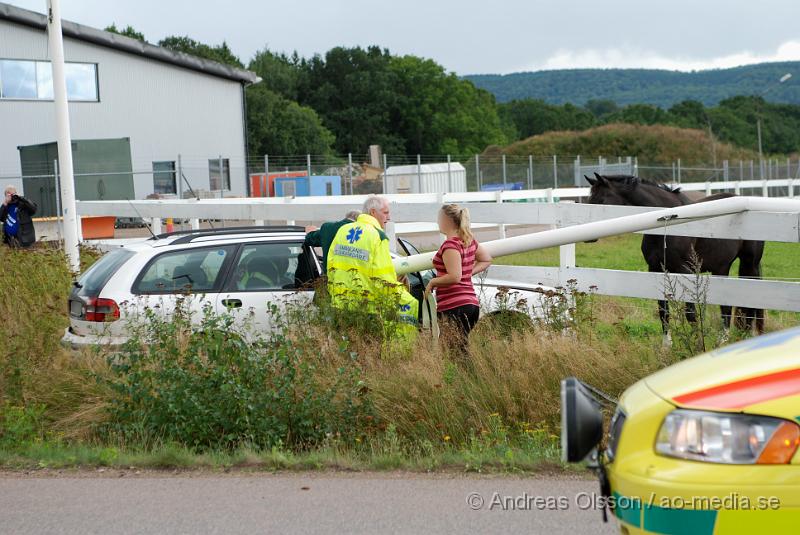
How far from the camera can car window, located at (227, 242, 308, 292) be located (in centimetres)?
893

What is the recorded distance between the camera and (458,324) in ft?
25.4

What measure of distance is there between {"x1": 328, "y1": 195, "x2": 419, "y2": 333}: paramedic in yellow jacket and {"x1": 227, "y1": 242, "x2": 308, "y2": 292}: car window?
92 centimetres

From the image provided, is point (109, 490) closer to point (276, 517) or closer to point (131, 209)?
point (276, 517)

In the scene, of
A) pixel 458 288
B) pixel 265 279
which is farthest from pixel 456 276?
pixel 265 279

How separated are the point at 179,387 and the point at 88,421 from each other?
925 mm

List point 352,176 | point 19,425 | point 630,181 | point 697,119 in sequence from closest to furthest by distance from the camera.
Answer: point 19,425 → point 630,181 → point 352,176 → point 697,119

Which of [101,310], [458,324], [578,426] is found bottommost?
[458,324]

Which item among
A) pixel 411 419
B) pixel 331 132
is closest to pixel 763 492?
pixel 411 419

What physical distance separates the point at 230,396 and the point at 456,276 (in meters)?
1.98

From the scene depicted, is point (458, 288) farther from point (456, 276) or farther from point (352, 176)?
point (352, 176)

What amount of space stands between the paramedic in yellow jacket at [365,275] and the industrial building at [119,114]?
2643 centimetres

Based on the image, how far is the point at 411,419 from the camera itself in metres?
6.89

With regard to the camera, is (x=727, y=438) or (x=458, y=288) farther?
(x=458, y=288)

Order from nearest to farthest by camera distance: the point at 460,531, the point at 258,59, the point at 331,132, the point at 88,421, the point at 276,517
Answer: the point at 460,531 → the point at 276,517 → the point at 88,421 → the point at 331,132 → the point at 258,59
